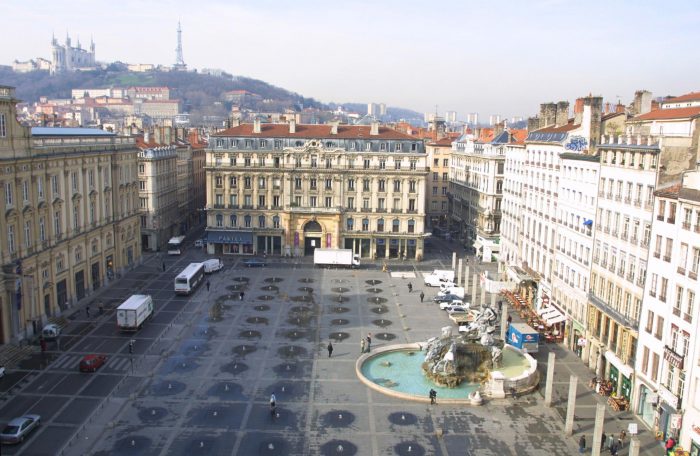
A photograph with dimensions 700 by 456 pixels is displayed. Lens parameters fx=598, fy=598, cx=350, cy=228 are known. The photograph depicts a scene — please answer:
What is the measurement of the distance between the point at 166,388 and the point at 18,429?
1214 centimetres

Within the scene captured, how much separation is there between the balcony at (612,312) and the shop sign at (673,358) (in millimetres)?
5375

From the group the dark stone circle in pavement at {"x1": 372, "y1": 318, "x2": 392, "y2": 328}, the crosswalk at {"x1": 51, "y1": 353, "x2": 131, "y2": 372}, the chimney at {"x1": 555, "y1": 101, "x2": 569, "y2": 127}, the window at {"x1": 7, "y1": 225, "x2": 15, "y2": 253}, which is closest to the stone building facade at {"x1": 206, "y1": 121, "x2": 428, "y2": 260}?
the chimney at {"x1": 555, "y1": 101, "x2": 569, "y2": 127}

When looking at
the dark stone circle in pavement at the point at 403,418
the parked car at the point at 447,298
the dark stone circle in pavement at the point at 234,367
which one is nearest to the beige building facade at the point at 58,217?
the dark stone circle in pavement at the point at 234,367

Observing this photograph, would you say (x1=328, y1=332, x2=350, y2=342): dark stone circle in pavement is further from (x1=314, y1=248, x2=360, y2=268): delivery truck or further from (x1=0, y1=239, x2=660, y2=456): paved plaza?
(x1=314, y1=248, x2=360, y2=268): delivery truck

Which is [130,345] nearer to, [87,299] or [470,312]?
[87,299]

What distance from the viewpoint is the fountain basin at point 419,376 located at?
166 ft

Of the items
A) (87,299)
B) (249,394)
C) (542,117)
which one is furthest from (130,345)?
(542,117)

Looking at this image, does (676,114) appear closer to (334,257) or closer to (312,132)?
(334,257)

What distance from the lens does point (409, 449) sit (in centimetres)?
4150

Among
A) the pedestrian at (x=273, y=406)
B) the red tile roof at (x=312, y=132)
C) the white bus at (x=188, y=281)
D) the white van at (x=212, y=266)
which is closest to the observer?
the pedestrian at (x=273, y=406)

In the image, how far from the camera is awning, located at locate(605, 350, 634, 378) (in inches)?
1943

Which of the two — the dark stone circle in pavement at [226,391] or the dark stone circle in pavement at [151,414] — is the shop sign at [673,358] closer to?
the dark stone circle in pavement at [226,391]

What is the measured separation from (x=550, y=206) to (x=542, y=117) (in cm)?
2076

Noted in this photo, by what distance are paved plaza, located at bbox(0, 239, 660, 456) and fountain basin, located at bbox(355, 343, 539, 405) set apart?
1.01 m
